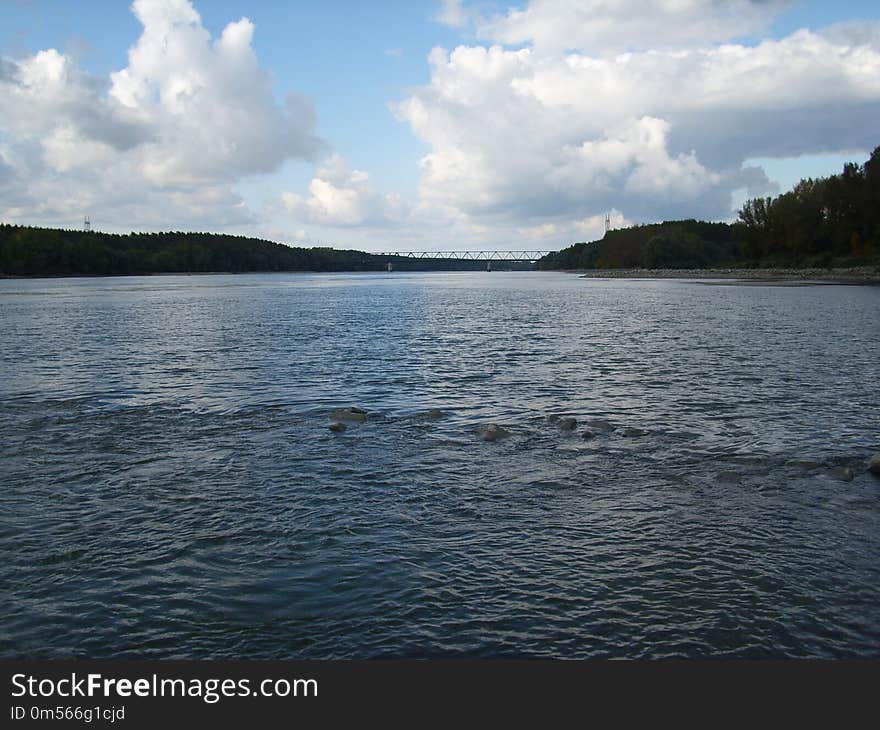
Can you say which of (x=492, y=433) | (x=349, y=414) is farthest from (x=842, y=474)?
(x=349, y=414)

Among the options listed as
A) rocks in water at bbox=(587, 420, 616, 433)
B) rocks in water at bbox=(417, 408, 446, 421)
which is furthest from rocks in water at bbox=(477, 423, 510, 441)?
rocks in water at bbox=(587, 420, 616, 433)

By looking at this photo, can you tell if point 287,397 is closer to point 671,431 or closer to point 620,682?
point 671,431

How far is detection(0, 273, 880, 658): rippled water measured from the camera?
10297 millimetres

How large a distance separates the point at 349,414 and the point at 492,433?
5.56m

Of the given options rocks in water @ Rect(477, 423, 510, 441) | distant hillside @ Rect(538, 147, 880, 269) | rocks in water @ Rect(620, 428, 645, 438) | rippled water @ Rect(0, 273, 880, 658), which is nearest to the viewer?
rippled water @ Rect(0, 273, 880, 658)

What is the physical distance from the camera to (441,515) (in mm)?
14805

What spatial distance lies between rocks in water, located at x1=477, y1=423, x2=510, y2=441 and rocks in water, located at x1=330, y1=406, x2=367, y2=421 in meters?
4.39

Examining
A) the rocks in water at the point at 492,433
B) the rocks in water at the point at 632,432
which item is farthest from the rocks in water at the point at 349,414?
the rocks in water at the point at 632,432

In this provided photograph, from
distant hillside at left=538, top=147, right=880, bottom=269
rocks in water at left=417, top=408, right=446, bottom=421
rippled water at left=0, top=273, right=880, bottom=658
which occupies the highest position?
distant hillside at left=538, top=147, right=880, bottom=269

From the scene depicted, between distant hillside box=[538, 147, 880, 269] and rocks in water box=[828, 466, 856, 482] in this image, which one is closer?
rocks in water box=[828, 466, 856, 482]

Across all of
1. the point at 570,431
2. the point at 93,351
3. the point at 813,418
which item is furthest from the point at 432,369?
the point at 93,351

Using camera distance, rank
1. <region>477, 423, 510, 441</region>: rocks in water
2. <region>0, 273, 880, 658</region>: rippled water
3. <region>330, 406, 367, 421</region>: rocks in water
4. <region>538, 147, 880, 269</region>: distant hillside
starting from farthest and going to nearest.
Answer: <region>538, 147, 880, 269</region>: distant hillside < <region>330, 406, 367, 421</region>: rocks in water < <region>477, 423, 510, 441</region>: rocks in water < <region>0, 273, 880, 658</region>: rippled water

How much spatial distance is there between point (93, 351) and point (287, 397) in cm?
2209

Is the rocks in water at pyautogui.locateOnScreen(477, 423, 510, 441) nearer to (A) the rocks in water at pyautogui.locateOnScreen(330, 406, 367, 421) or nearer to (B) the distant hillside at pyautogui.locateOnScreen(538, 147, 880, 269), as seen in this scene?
(A) the rocks in water at pyautogui.locateOnScreen(330, 406, 367, 421)
